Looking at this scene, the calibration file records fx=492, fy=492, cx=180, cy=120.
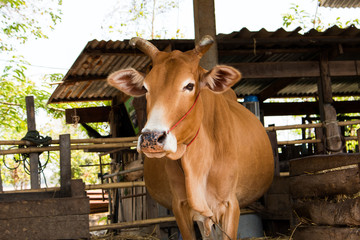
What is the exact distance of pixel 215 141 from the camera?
4250 millimetres

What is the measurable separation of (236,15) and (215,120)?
41.2 m

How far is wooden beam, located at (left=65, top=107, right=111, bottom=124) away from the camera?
11.1 meters

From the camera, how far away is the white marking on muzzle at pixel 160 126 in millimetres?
3240

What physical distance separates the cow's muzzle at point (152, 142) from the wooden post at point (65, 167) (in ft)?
7.05

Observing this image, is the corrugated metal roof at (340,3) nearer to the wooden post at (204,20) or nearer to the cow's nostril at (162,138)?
the wooden post at (204,20)

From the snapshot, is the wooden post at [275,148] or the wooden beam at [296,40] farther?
the wooden beam at [296,40]

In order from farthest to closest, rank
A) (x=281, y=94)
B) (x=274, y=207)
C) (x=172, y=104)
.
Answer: (x=281, y=94), (x=274, y=207), (x=172, y=104)

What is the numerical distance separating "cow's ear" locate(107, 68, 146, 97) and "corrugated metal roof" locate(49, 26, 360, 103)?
135 inches

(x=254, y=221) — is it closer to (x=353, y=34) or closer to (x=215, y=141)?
(x=215, y=141)

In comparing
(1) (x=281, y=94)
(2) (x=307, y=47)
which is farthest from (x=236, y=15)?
(2) (x=307, y=47)

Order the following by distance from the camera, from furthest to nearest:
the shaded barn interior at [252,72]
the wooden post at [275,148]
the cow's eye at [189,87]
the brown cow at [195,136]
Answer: the shaded barn interior at [252,72]
the wooden post at [275,148]
the cow's eye at [189,87]
the brown cow at [195,136]

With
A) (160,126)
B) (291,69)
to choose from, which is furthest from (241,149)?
(291,69)

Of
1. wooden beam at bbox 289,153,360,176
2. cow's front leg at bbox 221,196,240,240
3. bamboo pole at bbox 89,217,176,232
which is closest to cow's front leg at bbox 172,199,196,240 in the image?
cow's front leg at bbox 221,196,240,240

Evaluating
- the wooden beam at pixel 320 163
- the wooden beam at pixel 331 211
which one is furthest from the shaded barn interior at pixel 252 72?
the wooden beam at pixel 331 211
